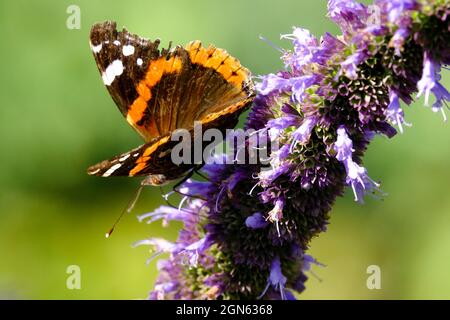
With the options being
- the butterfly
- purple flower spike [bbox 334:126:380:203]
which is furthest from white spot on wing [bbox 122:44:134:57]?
purple flower spike [bbox 334:126:380:203]

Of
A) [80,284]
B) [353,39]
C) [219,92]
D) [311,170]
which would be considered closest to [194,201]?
[219,92]

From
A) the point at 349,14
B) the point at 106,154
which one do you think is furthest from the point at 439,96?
the point at 106,154

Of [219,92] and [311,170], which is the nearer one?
[311,170]

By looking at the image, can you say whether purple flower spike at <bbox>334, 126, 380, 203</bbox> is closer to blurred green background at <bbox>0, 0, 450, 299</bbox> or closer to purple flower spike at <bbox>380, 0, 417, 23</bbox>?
purple flower spike at <bbox>380, 0, 417, 23</bbox>

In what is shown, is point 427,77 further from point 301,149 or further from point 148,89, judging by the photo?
point 148,89
